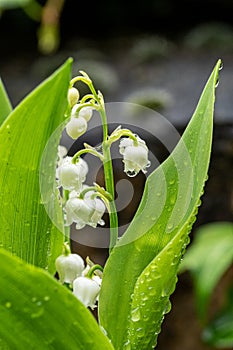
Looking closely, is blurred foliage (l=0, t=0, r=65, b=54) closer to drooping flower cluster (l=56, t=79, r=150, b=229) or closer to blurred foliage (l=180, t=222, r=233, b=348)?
blurred foliage (l=180, t=222, r=233, b=348)

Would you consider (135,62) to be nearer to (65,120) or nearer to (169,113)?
(169,113)

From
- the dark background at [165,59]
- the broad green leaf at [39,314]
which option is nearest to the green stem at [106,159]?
the broad green leaf at [39,314]

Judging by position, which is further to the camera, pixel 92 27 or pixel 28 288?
pixel 92 27

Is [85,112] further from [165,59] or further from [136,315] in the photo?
[165,59]

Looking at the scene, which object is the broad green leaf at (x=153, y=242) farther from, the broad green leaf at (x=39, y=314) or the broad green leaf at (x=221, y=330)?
the broad green leaf at (x=221, y=330)

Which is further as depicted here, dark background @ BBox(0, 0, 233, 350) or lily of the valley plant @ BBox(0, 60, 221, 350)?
dark background @ BBox(0, 0, 233, 350)

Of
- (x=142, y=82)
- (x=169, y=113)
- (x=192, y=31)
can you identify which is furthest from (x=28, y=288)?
(x=192, y=31)

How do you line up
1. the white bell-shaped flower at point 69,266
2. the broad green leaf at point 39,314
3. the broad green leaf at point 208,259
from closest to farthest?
1. the broad green leaf at point 39,314
2. the white bell-shaped flower at point 69,266
3. the broad green leaf at point 208,259

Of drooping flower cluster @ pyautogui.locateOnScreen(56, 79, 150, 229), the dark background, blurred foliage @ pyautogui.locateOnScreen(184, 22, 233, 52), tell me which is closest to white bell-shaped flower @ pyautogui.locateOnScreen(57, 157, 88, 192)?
drooping flower cluster @ pyautogui.locateOnScreen(56, 79, 150, 229)
